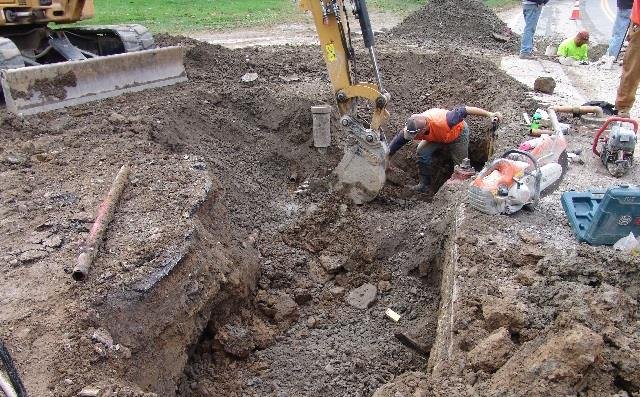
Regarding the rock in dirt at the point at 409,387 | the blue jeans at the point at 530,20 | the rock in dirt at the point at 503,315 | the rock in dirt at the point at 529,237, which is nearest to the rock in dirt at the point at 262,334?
the rock in dirt at the point at 409,387

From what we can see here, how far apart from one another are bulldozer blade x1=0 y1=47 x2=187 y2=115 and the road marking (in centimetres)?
1566

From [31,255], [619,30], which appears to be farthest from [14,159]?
[619,30]

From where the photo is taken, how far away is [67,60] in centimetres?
870

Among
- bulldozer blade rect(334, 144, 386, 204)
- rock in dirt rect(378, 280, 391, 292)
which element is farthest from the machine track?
rock in dirt rect(378, 280, 391, 292)

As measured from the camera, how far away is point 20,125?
22.9 ft

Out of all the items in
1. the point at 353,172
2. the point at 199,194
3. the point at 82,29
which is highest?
the point at 82,29

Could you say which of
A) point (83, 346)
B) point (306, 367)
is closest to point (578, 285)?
point (306, 367)

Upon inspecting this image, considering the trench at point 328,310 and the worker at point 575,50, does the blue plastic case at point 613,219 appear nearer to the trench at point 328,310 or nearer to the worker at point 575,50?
the trench at point 328,310

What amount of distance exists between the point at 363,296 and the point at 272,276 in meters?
0.89

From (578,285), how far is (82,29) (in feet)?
29.5

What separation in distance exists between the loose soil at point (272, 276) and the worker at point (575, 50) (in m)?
4.29

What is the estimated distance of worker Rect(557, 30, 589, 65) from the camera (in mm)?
11219

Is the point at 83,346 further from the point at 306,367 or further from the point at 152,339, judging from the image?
the point at 306,367

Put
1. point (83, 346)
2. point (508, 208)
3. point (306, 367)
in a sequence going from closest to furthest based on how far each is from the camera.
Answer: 1. point (83, 346)
2. point (306, 367)
3. point (508, 208)
